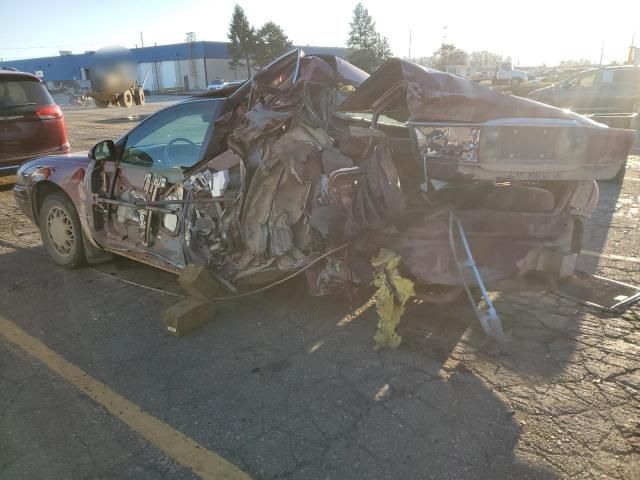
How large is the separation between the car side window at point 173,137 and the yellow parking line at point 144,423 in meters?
1.66

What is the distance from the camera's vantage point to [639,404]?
8.94 feet

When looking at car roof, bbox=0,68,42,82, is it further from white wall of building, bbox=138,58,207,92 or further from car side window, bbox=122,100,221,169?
white wall of building, bbox=138,58,207,92

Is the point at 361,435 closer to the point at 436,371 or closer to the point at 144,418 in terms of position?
the point at 436,371

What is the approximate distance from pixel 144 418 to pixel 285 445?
2.66 feet

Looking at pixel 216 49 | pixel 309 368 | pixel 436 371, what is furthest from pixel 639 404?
pixel 216 49

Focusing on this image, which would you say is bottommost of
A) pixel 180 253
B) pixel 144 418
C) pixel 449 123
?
pixel 144 418

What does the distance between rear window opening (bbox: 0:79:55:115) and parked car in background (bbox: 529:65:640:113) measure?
13.2m

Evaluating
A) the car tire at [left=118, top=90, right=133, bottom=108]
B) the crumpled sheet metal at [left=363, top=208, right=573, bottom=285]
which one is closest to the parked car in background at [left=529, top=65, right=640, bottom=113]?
the crumpled sheet metal at [left=363, top=208, right=573, bottom=285]

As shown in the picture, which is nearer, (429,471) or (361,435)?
(429,471)

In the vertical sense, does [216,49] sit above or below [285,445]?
above

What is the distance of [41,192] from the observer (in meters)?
5.18

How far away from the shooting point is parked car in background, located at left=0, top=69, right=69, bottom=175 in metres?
8.20

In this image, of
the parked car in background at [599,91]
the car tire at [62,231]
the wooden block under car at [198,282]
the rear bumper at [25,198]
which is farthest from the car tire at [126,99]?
the wooden block under car at [198,282]

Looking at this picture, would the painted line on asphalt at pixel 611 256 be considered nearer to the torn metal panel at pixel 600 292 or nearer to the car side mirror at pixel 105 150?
the torn metal panel at pixel 600 292
